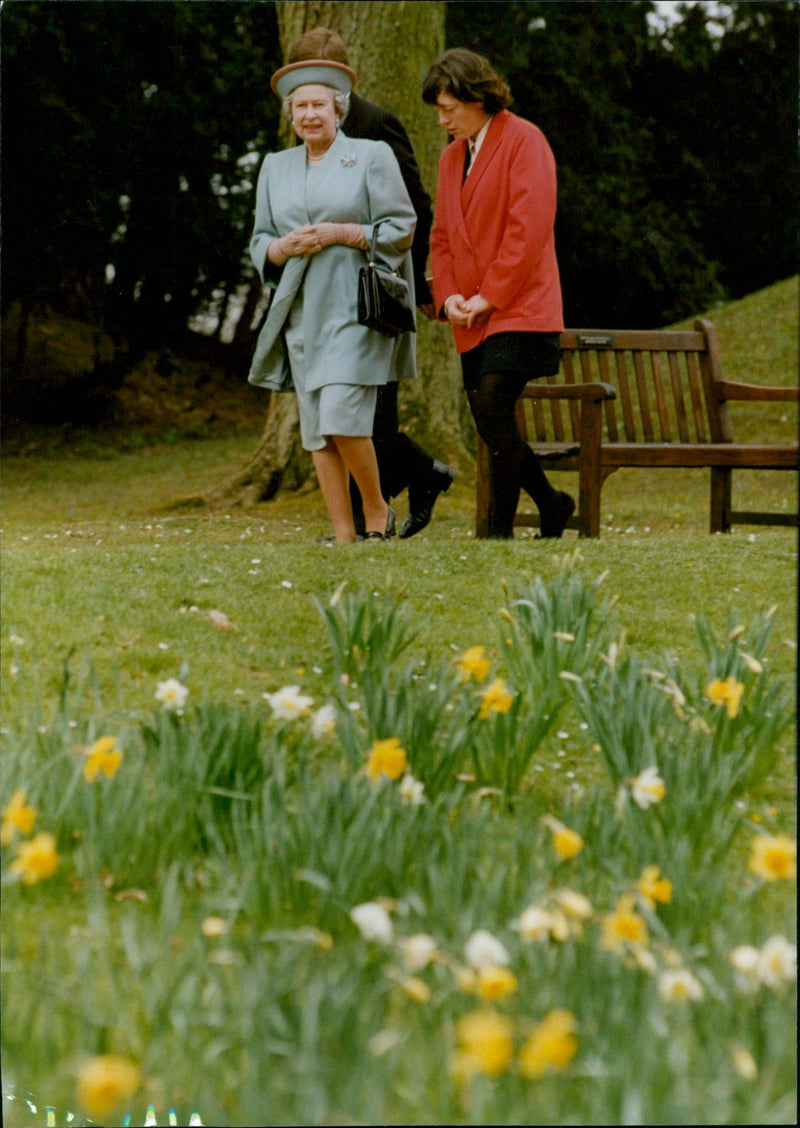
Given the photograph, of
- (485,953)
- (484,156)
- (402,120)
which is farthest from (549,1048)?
(402,120)

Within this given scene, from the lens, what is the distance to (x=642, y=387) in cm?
383

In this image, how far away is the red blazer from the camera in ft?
9.75

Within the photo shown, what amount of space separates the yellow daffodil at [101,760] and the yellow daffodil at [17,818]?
0.31 ft

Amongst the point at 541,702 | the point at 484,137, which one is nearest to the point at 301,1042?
the point at 541,702

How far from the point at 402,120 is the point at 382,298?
1.56 metres

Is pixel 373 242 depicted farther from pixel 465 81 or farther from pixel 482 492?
pixel 482 492

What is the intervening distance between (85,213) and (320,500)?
1373 mm

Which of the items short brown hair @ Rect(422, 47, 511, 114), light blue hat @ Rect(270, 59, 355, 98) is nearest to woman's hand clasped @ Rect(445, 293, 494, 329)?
short brown hair @ Rect(422, 47, 511, 114)

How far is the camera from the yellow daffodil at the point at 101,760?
68.5 inches

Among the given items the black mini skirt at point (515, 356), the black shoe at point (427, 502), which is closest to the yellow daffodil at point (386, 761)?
the black shoe at point (427, 502)

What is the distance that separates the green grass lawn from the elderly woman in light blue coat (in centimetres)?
71

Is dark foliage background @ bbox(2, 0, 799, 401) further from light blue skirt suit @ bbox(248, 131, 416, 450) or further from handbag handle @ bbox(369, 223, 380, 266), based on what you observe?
handbag handle @ bbox(369, 223, 380, 266)

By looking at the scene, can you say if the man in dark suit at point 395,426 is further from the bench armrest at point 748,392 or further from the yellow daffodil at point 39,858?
the yellow daffodil at point 39,858

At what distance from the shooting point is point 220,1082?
4.57 feet
